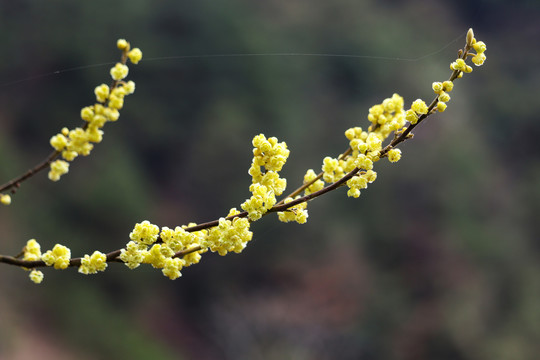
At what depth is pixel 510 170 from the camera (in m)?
15.8

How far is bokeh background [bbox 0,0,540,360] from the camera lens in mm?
11773

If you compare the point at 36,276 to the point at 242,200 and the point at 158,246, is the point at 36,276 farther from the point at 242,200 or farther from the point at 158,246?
the point at 242,200

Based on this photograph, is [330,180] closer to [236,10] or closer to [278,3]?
[236,10]

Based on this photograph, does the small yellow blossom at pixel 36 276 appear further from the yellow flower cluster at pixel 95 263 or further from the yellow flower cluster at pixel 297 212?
the yellow flower cluster at pixel 297 212

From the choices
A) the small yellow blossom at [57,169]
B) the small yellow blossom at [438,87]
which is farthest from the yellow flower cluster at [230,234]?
the small yellow blossom at [438,87]

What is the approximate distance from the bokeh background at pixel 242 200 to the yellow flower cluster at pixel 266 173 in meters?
10.2

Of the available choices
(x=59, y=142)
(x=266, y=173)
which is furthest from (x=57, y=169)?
(x=266, y=173)

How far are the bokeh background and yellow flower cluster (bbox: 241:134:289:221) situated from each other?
1023 cm

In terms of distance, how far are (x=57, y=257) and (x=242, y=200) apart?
419 inches

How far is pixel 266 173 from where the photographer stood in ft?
4.34

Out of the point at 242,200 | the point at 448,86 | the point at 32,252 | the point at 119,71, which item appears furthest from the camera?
the point at 242,200

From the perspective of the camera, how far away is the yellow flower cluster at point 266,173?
48.4 inches

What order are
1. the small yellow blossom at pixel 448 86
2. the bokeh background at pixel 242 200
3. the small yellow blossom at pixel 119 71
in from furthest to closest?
the bokeh background at pixel 242 200
the small yellow blossom at pixel 448 86
the small yellow blossom at pixel 119 71

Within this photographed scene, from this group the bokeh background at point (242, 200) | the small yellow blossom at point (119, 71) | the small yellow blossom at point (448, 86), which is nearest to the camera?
the small yellow blossom at point (119, 71)
